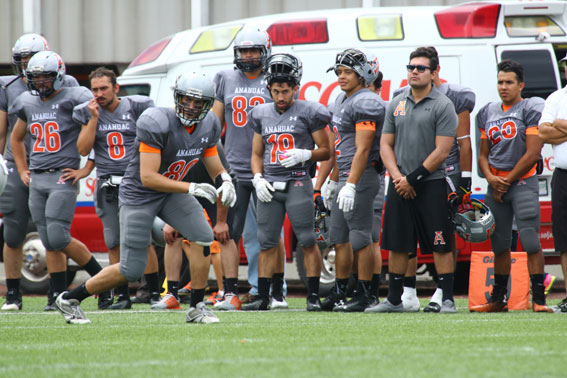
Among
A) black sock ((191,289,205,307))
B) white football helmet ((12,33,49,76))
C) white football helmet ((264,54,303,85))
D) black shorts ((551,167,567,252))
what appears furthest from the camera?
white football helmet ((12,33,49,76))

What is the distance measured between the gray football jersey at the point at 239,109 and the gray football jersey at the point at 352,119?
2.64 ft

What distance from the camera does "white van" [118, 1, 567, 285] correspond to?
9367mm

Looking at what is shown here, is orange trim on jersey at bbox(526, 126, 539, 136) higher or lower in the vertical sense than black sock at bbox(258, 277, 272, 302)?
higher

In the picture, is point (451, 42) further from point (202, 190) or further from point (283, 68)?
point (202, 190)

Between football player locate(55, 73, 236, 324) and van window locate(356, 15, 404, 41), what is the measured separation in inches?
130

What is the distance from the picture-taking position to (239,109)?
856 centimetres

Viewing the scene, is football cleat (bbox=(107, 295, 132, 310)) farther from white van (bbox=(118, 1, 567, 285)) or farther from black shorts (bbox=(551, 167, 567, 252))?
black shorts (bbox=(551, 167, 567, 252))

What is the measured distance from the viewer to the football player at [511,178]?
7621mm

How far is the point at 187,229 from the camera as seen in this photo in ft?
21.9

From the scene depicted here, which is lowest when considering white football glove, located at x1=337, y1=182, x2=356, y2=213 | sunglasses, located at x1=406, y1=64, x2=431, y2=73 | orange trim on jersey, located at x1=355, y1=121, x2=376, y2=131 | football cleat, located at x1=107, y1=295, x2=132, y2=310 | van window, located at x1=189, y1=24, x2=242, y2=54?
football cleat, located at x1=107, y1=295, x2=132, y2=310

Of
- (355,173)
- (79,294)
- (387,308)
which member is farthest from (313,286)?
(79,294)

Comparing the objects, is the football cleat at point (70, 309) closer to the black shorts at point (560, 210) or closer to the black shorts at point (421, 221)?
the black shorts at point (421, 221)

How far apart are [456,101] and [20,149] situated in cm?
365

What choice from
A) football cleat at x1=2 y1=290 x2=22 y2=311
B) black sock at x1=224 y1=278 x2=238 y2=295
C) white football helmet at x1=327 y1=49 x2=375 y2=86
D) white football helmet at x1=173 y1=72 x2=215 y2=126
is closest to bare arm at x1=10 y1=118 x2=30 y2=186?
football cleat at x1=2 y1=290 x2=22 y2=311
